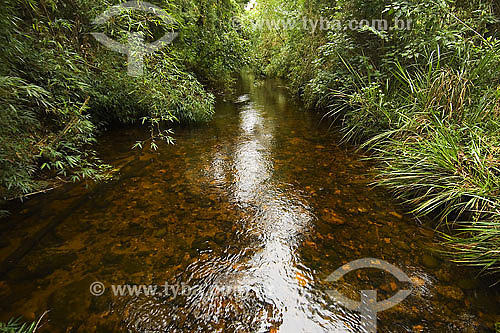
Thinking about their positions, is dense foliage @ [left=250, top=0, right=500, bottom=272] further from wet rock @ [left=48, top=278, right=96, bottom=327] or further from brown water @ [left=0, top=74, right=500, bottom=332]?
wet rock @ [left=48, top=278, right=96, bottom=327]

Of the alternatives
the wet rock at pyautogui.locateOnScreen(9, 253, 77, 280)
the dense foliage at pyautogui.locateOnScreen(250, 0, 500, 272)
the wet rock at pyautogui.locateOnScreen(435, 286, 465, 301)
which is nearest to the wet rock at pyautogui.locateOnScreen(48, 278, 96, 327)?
the wet rock at pyautogui.locateOnScreen(9, 253, 77, 280)

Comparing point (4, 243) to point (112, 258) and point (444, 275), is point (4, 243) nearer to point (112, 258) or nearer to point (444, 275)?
point (112, 258)

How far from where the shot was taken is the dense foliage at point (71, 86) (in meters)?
2.05

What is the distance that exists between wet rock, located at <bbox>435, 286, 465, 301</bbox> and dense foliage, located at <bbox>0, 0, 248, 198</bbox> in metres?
3.39

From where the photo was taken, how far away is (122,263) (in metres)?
2.05

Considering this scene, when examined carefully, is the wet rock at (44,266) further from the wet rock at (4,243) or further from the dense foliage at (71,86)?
the dense foliage at (71,86)

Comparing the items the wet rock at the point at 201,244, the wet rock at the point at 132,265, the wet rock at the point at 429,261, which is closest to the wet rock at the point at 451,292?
the wet rock at the point at 429,261

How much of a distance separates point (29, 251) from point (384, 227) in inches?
139

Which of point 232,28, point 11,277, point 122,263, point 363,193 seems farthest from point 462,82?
point 232,28

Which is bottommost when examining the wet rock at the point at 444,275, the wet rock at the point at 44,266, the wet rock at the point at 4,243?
the wet rock at the point at 444,275

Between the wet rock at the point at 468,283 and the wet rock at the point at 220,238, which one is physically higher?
the wet rock at the point at 220,238

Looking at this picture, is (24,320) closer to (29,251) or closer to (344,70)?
(29,251)

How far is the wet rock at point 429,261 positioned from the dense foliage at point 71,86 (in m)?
3.30
